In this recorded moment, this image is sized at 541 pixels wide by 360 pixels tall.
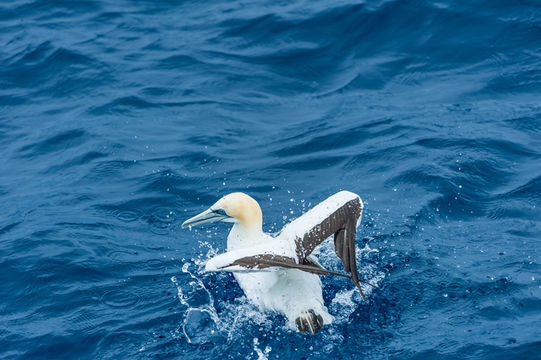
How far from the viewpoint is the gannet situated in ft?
24.5

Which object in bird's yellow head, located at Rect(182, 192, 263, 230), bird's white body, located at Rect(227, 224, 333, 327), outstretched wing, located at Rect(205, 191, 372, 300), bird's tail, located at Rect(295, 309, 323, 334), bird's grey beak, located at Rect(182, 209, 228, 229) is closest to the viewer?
outstretched wing, located at Rect(205, 191, 372, 300)

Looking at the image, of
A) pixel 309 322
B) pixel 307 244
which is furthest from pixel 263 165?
pixel 309 322

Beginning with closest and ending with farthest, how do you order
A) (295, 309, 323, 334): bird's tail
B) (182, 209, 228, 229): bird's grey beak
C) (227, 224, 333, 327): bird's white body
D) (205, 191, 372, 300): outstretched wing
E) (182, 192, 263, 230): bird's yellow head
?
1. (205, 191, 372, 300): outstretched wing
2. (295, 309, 323, 334): bird's tail
3. (227, 224, 333, 327): bird's white body
4. (182, 192, 263, 230): bird's yellow head
5. (182, 209, 228, 229): bird's grey beak

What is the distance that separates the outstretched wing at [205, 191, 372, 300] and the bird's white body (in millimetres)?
133

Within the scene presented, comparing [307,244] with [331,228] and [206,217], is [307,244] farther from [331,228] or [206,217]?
[206,217]

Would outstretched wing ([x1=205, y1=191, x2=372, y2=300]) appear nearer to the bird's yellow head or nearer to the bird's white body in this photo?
the bird's white body

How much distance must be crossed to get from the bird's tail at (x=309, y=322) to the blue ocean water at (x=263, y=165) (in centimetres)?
11

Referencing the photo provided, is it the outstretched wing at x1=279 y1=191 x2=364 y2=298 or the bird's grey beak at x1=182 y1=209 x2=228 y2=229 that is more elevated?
the outstretched wing at x1=279 y1=191 x2=364 y2=298

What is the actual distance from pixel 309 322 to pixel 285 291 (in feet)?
1.83

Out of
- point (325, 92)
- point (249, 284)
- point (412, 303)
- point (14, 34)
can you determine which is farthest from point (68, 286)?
point (14, 34)

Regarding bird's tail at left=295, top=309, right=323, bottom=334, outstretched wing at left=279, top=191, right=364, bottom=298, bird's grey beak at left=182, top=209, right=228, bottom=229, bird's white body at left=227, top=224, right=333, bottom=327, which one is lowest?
bird's tail at left=295, top=309, right=323, bottom=334

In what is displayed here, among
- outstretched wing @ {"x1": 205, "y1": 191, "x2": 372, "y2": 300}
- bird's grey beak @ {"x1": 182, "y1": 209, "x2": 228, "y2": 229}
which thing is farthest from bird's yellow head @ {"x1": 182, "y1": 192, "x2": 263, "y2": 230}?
outstretched wing @ {"x1": 205, "y1": 191, "x2": 372, "y2": 300}

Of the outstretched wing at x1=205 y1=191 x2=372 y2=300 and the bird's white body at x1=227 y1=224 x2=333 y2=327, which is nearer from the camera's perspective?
the outstretched wing at x1=205 y1=191 x2=372 y2=300

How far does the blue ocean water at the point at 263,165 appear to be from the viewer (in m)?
8.09
